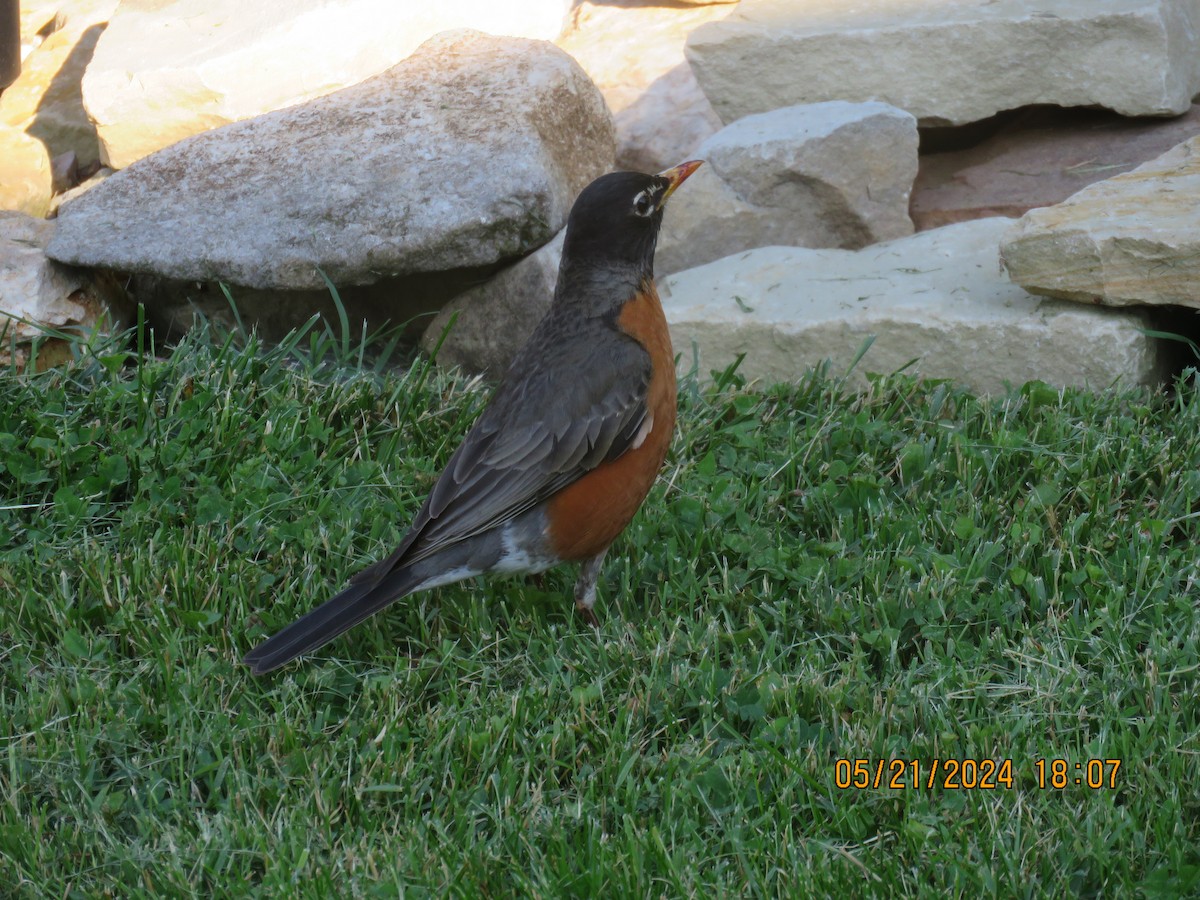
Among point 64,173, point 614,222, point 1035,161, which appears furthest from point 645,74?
point 64,173

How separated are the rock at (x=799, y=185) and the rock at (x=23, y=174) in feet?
10.7

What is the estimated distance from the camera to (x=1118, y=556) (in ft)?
11.6

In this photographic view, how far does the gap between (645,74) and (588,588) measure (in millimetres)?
3696

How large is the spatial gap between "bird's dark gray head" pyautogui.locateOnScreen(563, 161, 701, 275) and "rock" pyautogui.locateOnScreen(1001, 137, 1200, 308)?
149 centimetres

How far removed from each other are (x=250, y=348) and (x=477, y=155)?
1.18 m

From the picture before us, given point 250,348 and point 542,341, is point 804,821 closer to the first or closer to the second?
point 542,341

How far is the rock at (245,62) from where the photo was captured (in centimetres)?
601

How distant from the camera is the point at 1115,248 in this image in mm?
4363

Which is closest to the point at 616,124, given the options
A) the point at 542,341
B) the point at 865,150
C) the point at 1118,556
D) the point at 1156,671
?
the point at 865,150

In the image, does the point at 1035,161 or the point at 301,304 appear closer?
the point at 301,304

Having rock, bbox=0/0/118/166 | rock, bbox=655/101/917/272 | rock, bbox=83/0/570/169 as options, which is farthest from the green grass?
rock, bbox=0/0/118/166

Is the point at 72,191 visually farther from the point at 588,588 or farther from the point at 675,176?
the point at 588,588

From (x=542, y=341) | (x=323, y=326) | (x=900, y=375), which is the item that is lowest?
(x=900, y=375)

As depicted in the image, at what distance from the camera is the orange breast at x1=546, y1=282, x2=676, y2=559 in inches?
135
